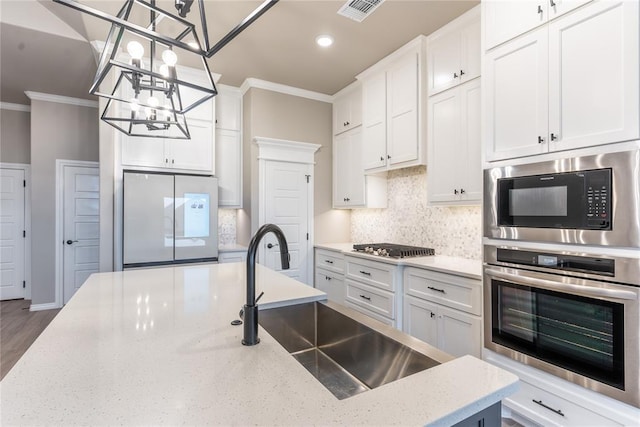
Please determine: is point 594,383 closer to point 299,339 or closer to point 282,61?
point 299,339

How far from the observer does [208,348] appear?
3.33ft

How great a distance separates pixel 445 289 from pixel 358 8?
90.4 inches

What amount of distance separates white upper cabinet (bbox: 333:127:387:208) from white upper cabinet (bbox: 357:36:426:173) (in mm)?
226

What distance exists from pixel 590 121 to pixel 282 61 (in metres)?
2.77

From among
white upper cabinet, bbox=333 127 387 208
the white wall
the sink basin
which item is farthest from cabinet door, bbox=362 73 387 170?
the white wall

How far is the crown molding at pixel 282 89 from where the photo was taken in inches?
153

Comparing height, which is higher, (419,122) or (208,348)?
(419,122)

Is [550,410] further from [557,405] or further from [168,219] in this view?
[168,219]

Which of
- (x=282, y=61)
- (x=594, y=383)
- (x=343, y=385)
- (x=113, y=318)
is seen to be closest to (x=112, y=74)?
(x=282, y=61)

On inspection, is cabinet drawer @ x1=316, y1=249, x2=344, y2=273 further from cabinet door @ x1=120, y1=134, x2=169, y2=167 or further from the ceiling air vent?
the ceiling air vent

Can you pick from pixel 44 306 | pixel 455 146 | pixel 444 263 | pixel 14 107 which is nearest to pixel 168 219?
pixel 444 263

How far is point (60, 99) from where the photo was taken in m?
4.50

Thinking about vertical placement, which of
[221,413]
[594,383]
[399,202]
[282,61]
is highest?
[282,61]

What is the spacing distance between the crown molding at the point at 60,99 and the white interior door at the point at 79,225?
0.91 metres
